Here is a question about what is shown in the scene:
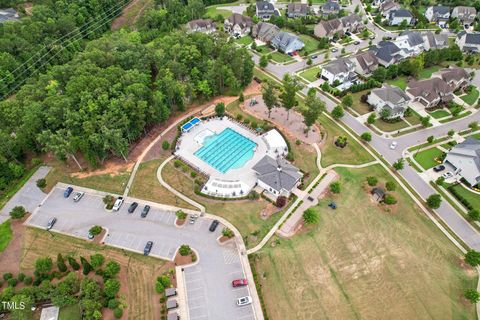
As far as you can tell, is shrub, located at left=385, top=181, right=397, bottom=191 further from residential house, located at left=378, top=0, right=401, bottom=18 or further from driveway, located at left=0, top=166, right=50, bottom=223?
residential house, located at left=378, top=0, right=401, bottom=18

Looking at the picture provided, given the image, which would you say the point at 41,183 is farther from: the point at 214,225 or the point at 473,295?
the point at 473,295

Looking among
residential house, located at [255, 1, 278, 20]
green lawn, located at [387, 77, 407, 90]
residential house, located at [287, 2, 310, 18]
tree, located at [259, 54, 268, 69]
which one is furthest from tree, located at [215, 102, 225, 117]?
residential house, located at [287, 2, 310, 18]

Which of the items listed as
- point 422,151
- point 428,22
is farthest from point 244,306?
point 428,22

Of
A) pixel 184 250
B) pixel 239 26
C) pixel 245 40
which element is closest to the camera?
pixel 184 250

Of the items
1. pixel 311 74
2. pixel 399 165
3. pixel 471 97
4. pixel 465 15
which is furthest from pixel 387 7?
pixel 399 165

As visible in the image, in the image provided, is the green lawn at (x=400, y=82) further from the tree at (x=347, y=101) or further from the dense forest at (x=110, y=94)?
the dense forest at (x=110, y=94)
